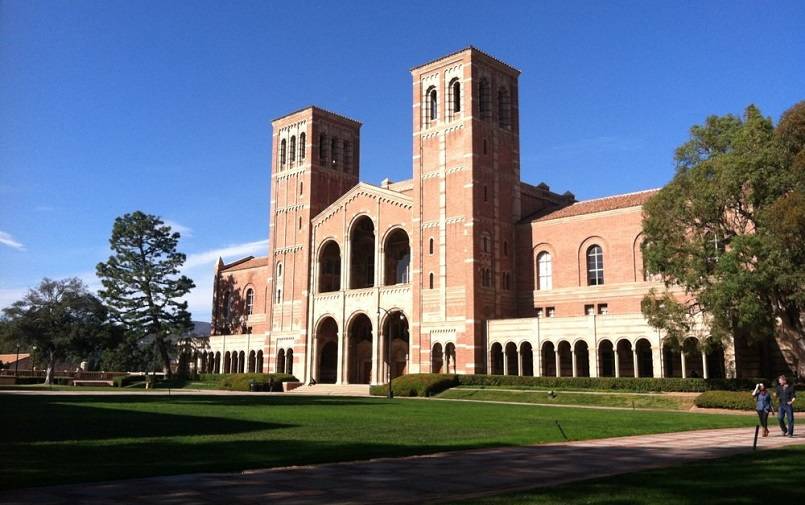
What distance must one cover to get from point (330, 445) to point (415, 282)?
135 ft

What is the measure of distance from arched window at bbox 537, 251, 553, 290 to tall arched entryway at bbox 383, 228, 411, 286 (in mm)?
12595

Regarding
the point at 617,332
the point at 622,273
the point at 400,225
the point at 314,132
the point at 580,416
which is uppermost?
the point at 314,132

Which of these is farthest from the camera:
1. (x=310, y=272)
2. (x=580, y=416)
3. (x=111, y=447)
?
(x=310, y=272)

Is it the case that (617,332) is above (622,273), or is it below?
below

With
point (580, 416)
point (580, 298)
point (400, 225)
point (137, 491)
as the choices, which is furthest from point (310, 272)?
point (137, 491)

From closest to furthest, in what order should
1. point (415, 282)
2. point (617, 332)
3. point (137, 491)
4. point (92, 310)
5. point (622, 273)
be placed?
point (137, 491)
point (617, 332)
point (622, 273)
point (415, 282)
point (92, 310)

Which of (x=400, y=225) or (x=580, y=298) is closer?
(x=580, y=298)

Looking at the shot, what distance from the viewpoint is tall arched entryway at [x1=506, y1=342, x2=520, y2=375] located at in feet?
176

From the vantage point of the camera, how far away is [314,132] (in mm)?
70812

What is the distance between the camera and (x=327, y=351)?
68.3 metres

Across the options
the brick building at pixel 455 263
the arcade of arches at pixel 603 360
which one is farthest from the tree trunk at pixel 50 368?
the arcade of arches at pixel 603 360

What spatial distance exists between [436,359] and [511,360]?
5.94 meters

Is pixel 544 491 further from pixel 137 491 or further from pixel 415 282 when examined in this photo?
pixel 415 282

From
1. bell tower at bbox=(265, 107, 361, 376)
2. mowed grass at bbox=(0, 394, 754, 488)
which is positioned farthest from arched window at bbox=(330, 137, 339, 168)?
mowed grass at bbox=(0, 394, 754, 488)
